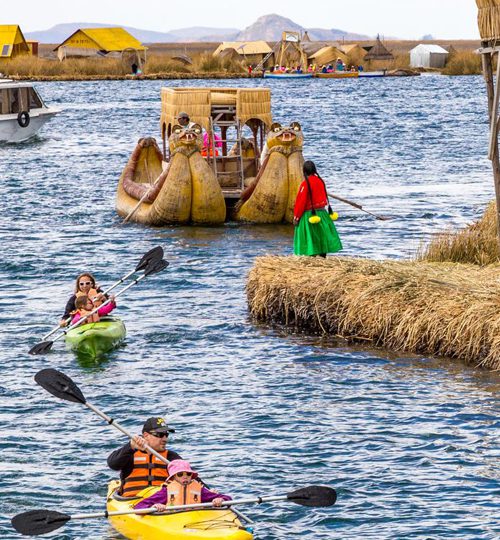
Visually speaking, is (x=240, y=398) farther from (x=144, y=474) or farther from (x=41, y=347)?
(x=144, y=474)

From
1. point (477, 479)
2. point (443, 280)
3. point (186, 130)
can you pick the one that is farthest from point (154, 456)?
point (186, 130)

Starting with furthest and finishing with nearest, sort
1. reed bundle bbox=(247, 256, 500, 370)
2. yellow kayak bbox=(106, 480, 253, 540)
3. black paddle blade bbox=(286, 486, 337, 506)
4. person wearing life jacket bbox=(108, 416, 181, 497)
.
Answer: reed bundle bbox=(247, 256, 500, 370)
person wearing life jacket bbox=(108, 416, 181, 497)
black paddle blade bbox=(286, 486, 337, 506)
yellow kayak bbox=(106, 480, 253, 540)

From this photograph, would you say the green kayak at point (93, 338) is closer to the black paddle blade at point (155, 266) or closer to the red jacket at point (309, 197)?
the black paddle blade at point (155, 266)

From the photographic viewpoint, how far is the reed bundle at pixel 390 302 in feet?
53.8

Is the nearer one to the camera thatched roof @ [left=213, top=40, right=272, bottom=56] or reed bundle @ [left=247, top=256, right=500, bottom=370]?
reed bundle @ [left=247, top=256, right=500, bottom=370]

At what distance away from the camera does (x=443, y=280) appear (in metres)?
17.8

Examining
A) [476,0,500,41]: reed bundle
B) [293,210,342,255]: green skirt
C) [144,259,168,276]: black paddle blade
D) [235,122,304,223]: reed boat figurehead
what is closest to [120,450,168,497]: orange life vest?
[144,259,168,276]: black paddle blade

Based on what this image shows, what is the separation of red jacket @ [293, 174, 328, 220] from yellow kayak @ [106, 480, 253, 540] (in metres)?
9.21

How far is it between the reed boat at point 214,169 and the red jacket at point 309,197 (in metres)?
8.20

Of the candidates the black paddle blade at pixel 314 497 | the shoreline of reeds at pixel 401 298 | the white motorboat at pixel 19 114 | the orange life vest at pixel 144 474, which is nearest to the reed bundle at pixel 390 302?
the shoreline of reeds at pixel 401 298

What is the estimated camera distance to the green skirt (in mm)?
20188

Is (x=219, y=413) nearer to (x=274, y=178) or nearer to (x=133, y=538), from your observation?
(x=133, y=538)

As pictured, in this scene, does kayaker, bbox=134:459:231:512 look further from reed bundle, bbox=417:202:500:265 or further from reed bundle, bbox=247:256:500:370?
reed bundle, bbox=417:202:500:265

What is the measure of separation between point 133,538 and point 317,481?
100 inches
